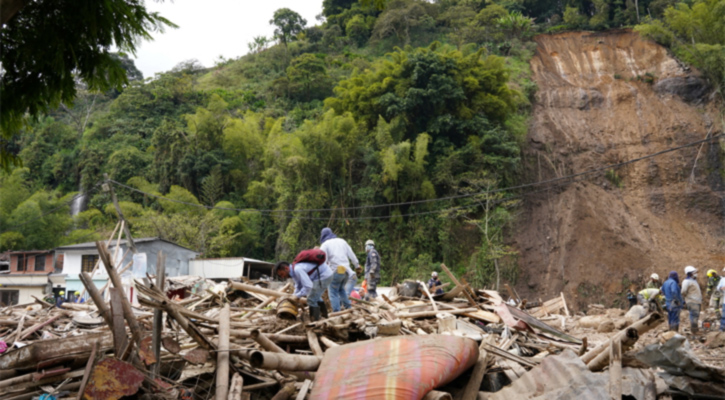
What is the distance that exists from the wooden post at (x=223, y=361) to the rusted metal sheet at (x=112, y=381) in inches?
28.1

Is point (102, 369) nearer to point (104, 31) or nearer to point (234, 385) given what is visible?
point (234, 385)

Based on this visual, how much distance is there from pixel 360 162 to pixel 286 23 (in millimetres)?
35110

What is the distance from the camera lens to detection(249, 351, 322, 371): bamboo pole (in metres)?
5.18

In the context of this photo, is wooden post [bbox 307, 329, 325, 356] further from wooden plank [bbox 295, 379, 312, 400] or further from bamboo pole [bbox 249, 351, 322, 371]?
wooden plank [bbox 295, 379, 312, 400]

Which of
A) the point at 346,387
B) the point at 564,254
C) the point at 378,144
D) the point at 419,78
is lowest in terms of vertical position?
the point at 564,254

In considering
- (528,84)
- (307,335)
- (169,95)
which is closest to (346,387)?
(307,335)

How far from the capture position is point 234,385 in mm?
5242

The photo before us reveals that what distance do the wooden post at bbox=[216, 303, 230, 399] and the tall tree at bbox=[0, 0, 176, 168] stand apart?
2765 mm

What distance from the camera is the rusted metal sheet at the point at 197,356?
545cm

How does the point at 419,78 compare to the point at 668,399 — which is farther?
the point at 419,78

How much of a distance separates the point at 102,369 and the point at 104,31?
3007 mm

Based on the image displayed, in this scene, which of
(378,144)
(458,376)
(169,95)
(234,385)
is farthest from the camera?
(169,95)

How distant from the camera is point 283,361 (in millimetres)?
5414

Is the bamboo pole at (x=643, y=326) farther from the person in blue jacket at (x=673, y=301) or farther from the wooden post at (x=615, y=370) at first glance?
the person in blue jacket at (x=673, y=301)
